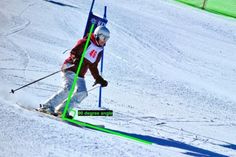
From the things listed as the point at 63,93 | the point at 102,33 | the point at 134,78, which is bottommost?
the point at 63,93

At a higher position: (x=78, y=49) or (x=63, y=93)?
(x=78, y=49)

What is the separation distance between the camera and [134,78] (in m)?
12.1

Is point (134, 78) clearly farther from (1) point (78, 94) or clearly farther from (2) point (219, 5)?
(2) point (219, 5)

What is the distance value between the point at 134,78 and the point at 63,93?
4.26m

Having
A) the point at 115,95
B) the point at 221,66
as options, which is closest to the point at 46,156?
the point at 115,95

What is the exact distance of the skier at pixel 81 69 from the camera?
7891mm

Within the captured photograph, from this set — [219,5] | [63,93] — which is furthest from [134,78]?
[219,5]

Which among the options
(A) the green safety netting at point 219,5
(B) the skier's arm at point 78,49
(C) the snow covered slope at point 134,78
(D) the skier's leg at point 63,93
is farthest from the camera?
(A) the green safety netting at point 219,5

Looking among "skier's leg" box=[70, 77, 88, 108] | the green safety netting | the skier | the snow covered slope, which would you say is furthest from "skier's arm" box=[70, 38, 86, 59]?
the green safety netting

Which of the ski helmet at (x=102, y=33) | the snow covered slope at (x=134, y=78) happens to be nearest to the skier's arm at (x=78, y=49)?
the ski helmet at (x=102, y=33)

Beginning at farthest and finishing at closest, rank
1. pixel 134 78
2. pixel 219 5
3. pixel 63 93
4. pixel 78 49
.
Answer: pixel 219 5 < pixel 134 78 < pixel 63 93 < pixel 78 49

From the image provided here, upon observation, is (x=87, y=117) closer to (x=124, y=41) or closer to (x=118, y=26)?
(x=124, y=41)

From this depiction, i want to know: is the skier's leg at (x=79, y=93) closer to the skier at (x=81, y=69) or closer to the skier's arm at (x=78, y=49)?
the skier at (x=81, y=69)

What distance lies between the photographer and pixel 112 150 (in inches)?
248
